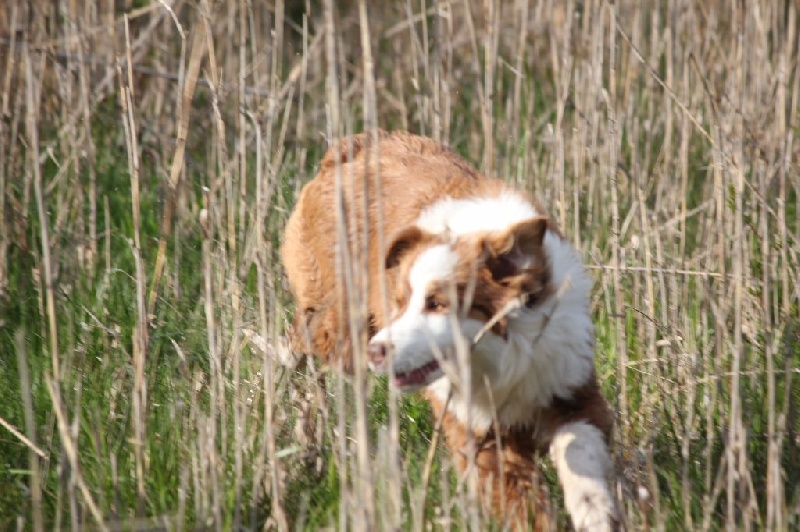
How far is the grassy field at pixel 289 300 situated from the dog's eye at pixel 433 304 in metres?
0.37

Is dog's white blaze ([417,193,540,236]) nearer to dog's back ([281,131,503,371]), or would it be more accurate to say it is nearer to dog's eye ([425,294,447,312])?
dog's back ([281,131,503,371])

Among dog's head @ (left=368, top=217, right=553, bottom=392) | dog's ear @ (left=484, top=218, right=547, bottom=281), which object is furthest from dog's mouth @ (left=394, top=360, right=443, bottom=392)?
dog's ear @ (left=484, top=218, right=547, bottom=281)

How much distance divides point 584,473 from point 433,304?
685mm

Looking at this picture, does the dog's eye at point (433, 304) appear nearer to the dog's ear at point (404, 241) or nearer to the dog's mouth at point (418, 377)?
the dog's mouth at point (418, 377)

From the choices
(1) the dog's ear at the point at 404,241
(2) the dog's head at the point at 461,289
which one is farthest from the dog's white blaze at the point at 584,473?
(1) the dog's ear at the point at 404,241

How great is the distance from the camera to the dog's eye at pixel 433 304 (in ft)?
11.1

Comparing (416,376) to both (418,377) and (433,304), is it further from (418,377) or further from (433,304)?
(433,304)

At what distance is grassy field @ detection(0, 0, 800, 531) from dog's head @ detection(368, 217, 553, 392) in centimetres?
26

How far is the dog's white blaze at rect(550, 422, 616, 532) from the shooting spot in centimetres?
330

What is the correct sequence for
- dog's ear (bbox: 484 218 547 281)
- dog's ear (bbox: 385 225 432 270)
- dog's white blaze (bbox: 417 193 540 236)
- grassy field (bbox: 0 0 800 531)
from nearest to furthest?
1. grassy field (bbox: 0 0 800 531)
2. dog's ear (bbox: 484 218 547 281)
3. dog's ear (bbox: 385 225 432 270)
4. dog's white blaze (bbox: 417 193 540 236)

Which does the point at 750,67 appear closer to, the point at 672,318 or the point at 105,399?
the point at 672,318

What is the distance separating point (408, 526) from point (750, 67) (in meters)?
2.88

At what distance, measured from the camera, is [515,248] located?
3.53 m

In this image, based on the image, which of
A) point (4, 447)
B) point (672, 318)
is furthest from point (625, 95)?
point (4, 447)
